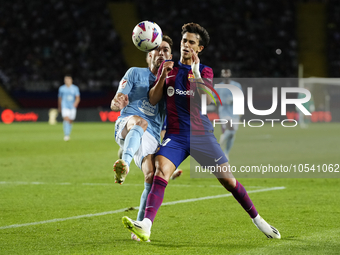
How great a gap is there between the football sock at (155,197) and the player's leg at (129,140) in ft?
0.96

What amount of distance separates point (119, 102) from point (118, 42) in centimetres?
3272

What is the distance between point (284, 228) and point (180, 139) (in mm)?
1542

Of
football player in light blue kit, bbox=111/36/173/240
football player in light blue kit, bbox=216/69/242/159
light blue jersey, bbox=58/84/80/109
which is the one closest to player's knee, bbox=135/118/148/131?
football player in light blue kit, bbox=111/36/173/240

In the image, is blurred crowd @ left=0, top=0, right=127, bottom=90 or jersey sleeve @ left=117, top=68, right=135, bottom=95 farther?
blurred crowd @ left=0, top=0, right=127, bottom=90

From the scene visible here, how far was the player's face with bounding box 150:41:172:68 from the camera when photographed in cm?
557

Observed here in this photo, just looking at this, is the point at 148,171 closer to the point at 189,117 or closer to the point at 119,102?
the point at 189,117

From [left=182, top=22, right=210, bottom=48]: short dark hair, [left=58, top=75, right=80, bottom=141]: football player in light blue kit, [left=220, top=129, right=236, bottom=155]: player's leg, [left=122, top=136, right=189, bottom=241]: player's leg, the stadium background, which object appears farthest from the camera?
the stadium background

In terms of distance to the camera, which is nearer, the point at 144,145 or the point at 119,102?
the point at 144,145

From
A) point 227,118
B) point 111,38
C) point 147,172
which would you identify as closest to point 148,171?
point 147,172

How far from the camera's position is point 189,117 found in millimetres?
4961

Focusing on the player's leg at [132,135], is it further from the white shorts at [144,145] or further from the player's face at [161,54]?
the player's face at [161,54]

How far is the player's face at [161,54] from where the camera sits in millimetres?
5570

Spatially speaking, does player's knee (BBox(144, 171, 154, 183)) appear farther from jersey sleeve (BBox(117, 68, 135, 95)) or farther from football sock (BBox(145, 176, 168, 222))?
jersey sleeve (BBox(117, 68, 135, 95))

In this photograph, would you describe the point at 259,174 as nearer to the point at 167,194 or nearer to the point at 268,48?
the point at 167,194
